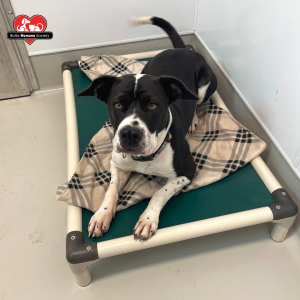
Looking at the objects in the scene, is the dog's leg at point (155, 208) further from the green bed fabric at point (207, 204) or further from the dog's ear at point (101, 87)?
the dog's ear at point (101, 87)

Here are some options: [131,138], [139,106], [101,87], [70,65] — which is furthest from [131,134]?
[70,65]

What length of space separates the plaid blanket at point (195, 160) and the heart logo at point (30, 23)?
1.28m

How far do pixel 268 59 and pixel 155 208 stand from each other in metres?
1.23

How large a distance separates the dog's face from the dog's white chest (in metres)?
0.19

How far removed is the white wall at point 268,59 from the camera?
1.79 metres

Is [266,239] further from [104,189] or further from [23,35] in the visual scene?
[23,35]

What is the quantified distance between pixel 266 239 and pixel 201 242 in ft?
1.40

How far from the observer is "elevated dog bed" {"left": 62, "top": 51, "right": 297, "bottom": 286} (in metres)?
1.65

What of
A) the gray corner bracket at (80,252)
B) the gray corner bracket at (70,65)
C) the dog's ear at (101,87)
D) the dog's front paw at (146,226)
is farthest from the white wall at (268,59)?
the gray corner bracket at (70,65)

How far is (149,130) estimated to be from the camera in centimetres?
151

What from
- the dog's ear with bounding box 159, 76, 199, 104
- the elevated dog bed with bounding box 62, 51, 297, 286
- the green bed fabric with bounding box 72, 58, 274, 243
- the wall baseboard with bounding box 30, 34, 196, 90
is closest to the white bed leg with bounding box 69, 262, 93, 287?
the elevated dog bed with bounding box 62, 51, 297, 286

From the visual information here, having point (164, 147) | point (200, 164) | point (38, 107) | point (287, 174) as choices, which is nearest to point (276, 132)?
point (287, 174)

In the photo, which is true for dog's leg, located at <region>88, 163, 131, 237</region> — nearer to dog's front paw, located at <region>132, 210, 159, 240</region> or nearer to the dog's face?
dog's front paw, located at <region>132, 210, 159, 240</region>

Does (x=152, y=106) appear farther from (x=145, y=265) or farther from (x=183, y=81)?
(x=145, y=265)
